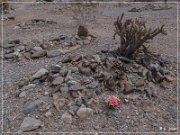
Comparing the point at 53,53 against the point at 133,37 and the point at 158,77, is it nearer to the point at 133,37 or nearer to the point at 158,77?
the point at 133,37

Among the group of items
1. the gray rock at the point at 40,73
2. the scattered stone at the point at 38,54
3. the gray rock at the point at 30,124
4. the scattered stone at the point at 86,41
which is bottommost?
the gray rock at the point at 30,124

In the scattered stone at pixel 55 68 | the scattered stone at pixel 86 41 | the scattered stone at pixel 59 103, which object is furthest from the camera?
the scattered stone at pixel 86 41

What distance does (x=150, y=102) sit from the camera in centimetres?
535

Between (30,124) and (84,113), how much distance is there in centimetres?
74

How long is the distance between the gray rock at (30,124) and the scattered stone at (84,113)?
1.75 feet

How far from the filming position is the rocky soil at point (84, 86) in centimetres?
488

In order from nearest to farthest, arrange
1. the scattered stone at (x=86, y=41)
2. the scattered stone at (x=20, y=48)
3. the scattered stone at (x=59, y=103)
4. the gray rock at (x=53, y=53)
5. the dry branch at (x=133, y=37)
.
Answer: the scattered stone at (x=59, y=103) → the dry branch at (x=133, y=37) → the gray rock at (x=53, y=53) → the scattered stone at (x=20, y=48) → the scattered stone at (x=86, y=41)

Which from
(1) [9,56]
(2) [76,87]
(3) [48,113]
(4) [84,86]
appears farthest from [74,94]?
(1) [9,56]

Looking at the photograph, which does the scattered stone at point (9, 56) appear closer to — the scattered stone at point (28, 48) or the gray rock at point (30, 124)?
the scattered stone at point (28, 48)

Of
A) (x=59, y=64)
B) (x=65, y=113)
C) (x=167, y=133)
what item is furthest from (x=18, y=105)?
(x=167, y=133)

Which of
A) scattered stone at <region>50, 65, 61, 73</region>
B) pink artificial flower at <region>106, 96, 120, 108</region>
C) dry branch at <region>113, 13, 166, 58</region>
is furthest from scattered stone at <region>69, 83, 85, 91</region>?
dry branch at <region>113, 13, 166, 58</region>

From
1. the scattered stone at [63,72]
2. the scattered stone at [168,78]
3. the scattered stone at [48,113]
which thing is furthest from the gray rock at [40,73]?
the scattered stone at [168,78]

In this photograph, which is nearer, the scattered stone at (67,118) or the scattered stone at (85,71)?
the scattered stone at (67,118)

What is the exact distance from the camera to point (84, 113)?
4926 millimetres
